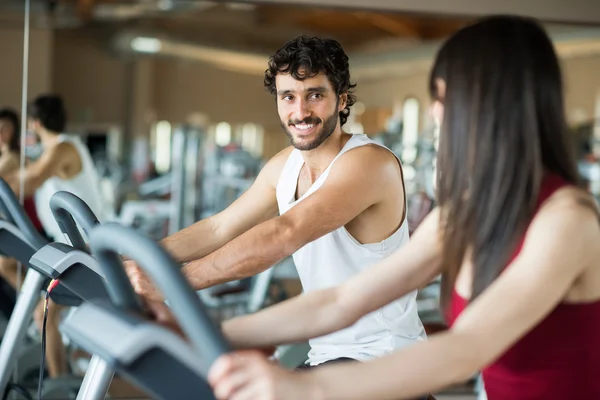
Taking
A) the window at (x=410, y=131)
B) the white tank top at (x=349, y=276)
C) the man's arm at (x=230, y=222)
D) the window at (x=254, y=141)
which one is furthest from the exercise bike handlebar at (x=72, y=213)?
the window at (x=254, y=141)

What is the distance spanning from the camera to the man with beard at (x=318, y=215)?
1880mm

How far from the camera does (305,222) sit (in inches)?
76.0

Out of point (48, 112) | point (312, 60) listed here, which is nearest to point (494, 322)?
point (312, 60)

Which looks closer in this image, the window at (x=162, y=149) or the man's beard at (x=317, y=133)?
the man's beard at (x=317, y=133)

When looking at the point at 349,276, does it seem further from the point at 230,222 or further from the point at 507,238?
the point at 507,238

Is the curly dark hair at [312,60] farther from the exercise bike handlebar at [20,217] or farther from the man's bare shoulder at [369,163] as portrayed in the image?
the exercise bike handlebar at [20,217]

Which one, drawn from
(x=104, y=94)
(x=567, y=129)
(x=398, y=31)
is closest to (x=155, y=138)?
(x=104, y=94)

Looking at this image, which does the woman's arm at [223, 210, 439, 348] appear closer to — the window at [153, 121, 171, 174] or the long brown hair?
the long brown hair

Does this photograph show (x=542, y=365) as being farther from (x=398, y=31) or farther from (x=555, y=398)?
(x=398, y=31)

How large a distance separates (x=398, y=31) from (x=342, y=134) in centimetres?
831

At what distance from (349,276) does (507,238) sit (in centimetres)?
99

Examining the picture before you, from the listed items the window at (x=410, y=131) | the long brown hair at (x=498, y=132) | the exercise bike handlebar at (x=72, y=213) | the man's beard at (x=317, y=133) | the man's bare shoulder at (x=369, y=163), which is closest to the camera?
the long brown hair at (x=498, y=132)

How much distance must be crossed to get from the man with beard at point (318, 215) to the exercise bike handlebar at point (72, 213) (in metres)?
0.14

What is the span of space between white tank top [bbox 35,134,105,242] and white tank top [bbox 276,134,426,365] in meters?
2.28
